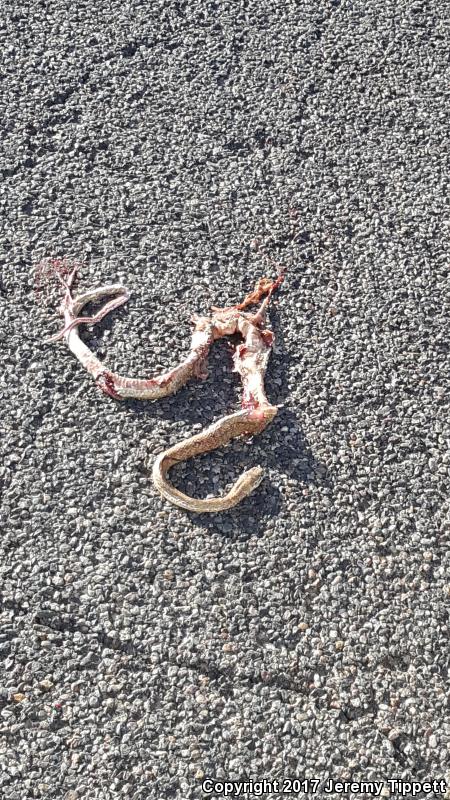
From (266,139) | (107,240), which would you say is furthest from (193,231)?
(266,139)

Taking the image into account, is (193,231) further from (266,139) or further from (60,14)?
(60,14)

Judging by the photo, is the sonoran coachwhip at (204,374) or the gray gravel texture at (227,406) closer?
the gray gravel texture at (227,406)

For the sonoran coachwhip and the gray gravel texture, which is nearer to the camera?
the gray gravel texture
